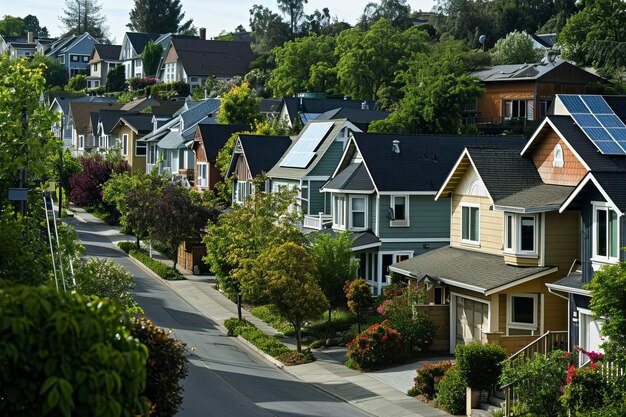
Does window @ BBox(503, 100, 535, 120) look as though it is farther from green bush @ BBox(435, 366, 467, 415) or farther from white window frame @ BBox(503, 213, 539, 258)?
green bush @ BBox(435, 366, 467, 415)

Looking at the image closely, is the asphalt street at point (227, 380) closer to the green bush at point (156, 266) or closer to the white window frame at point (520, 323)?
the green bush at point (156, 266)

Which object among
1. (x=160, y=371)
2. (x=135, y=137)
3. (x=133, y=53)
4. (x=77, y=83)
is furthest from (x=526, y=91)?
(x=77, y=83)


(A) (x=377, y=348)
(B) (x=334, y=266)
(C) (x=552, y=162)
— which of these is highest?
(C) (x=552, y=162)

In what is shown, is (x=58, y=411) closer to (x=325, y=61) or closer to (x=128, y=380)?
(x=128, y=380)

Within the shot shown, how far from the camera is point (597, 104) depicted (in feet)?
115

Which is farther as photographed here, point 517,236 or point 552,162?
point 552,162

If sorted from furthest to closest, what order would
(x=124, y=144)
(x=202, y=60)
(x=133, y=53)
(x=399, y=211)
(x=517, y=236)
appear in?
(x=133, y=53) → (x=202, y=60) → (x=124, y=144) → (x=399, y=211) → (x=517, y=236)

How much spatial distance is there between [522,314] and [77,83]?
13745cm

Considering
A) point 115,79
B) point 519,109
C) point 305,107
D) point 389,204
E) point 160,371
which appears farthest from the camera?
point 115,79

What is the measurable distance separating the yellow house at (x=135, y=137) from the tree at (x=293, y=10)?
2388 inches

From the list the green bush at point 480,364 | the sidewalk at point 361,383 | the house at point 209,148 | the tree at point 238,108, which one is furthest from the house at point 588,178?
the tree at point 238,108

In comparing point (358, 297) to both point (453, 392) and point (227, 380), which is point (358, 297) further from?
point (453, 392)

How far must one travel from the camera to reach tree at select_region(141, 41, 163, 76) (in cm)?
14850

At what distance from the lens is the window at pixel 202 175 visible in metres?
76.7
